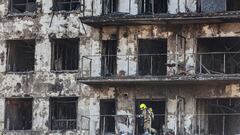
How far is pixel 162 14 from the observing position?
3900 cm

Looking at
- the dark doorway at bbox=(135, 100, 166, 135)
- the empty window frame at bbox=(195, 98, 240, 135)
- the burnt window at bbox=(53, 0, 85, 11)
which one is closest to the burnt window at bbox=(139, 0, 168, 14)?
the burnt window at bbox=(53, 0, 85, 11)

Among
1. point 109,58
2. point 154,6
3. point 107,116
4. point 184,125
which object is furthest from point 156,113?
point 154,6

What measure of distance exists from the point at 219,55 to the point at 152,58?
3.34 metres

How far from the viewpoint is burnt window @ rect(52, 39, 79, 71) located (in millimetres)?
41725

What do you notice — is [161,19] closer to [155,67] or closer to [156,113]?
[155,67]

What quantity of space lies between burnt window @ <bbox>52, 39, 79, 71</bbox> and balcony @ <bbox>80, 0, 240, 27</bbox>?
77.5 inches

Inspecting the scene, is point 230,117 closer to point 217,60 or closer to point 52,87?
point 217,60

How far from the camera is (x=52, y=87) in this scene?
41.3 meters

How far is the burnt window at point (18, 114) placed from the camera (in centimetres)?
4216

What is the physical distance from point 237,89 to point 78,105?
8068mm

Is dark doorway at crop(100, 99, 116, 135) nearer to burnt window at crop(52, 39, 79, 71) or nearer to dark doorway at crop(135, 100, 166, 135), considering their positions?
dark doorway at crop(135, 100, 166, 135)

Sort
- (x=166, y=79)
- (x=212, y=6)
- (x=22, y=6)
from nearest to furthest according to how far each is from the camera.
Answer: (x=166, y=79) → (x=212, y=6) → (x=22, y=6)

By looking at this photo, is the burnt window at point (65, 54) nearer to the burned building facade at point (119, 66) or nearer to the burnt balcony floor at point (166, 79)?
the burned building facade at point (119, 66)

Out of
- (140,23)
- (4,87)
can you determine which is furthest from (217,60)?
(4,87)
